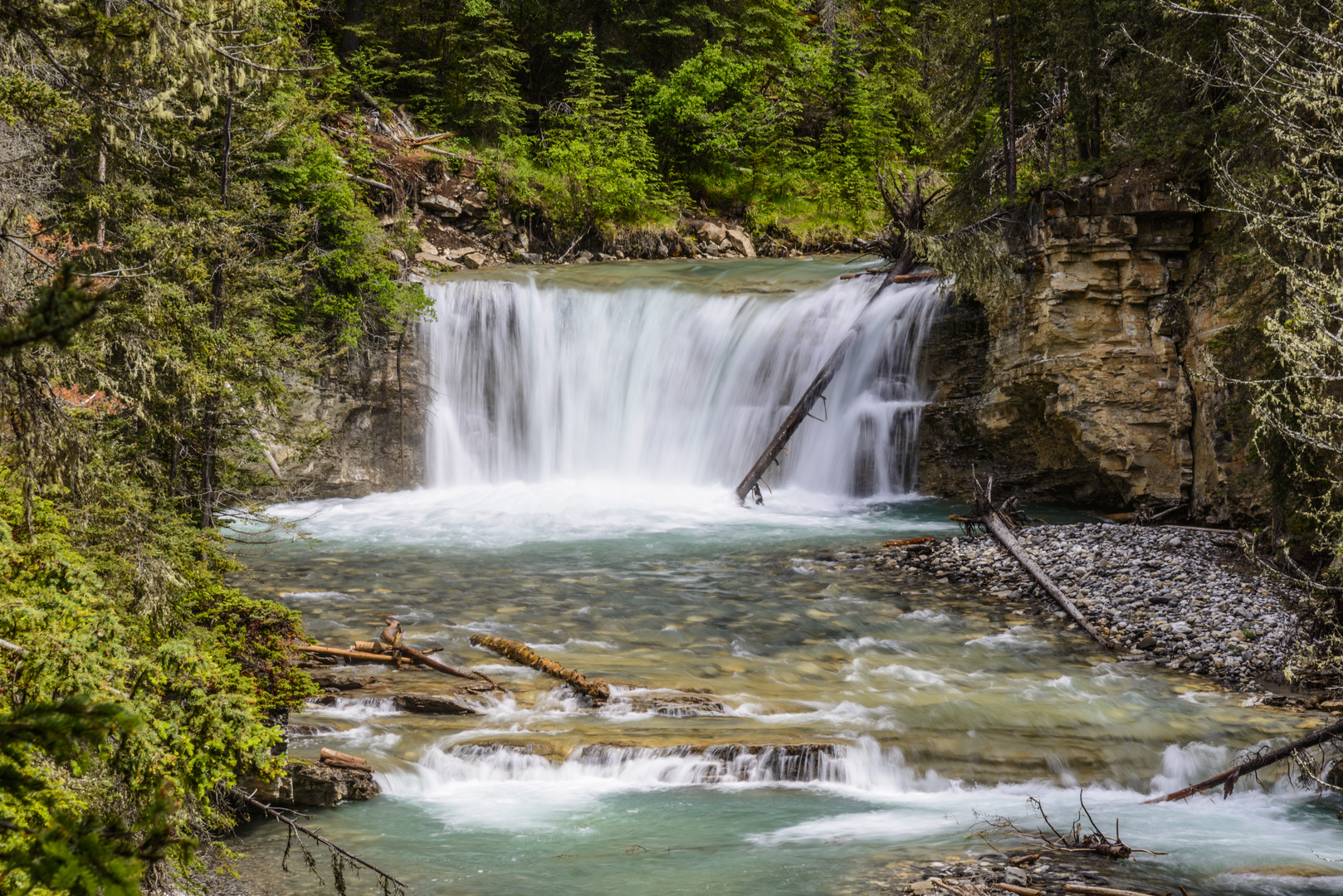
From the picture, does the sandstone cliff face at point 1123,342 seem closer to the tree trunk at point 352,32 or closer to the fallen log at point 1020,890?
the fallen log at point 1020,890

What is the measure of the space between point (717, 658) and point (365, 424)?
10.8m

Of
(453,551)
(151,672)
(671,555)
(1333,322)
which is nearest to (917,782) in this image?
(151,672)

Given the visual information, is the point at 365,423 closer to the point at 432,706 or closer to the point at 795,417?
the point at 795,417

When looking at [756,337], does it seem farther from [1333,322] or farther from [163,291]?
[163,291]

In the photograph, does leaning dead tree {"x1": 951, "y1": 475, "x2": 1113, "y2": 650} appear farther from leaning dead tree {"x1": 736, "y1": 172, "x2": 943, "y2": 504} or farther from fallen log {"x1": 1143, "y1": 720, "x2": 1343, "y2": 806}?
leaning dead tree {"x1": 736, "y1": 172, "x2": 943, "y2": 504}

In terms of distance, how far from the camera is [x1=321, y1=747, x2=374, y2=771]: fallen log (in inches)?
217

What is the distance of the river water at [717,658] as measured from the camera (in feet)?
16.8

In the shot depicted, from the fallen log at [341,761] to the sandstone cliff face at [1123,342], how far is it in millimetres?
10785

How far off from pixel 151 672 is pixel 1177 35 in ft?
40.8

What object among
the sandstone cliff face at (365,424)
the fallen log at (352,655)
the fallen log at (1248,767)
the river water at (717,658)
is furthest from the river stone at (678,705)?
the sandstone cliff face at (365,424)

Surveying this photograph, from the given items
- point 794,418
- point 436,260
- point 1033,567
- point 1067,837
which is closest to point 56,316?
point 1067,837

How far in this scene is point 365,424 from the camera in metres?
16.9

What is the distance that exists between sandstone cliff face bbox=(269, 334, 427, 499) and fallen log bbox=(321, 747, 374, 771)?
1118 cm

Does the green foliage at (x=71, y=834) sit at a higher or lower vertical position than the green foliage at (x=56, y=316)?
lower
